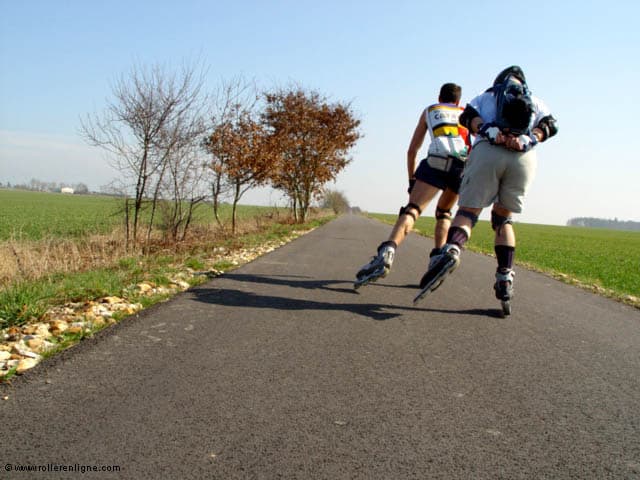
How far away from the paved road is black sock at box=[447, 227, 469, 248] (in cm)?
68

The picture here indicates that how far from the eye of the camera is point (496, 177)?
3857mm

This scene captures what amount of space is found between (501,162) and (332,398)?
261cm

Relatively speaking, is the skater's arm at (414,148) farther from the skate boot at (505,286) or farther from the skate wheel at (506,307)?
the skate wheel at (506,307)

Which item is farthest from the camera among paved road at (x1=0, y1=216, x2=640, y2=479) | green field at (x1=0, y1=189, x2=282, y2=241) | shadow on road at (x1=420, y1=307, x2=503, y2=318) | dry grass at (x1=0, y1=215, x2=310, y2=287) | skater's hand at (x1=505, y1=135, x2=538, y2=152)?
green field at (x1=0, y1=189, x2=282, y2=241)

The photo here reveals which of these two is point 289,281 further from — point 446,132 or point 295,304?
point 446,132

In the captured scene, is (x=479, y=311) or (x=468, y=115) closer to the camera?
(x=468, y=115)

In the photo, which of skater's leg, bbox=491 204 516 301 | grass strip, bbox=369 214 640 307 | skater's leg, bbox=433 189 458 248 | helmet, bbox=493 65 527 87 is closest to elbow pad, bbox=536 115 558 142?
helmet, bbox=493 65 527 87

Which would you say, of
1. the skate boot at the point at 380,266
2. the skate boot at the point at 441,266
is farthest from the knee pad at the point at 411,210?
the skate boot at the point at 441,266

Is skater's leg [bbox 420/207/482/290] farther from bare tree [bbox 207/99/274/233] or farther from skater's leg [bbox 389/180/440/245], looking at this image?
bare tree [bbox 207/99/274/233]

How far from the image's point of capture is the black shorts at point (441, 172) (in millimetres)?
4602

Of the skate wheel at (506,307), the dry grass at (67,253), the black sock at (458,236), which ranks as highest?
the black sock at (458,236)

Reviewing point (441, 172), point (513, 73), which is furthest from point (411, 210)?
point (513, 73)

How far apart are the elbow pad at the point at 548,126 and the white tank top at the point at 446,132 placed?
880 millimetres

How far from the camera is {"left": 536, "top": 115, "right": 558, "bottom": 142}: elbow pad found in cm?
388
